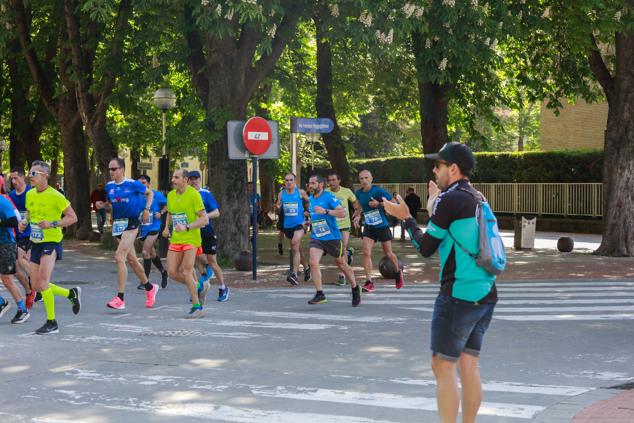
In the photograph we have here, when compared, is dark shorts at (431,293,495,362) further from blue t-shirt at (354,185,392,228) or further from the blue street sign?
the blue street sign

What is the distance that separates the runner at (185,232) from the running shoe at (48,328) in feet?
5.90

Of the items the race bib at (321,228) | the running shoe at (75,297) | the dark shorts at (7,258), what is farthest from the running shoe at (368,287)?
the dark shorts at (7,258)

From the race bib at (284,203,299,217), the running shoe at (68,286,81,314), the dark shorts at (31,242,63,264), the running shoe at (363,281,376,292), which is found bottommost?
the running shoe at (363,281,376,292)

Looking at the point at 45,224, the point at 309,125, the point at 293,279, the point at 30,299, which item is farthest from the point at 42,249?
the point at 309,125

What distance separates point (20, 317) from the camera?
1273 centimetres

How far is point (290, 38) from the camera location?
21500mm

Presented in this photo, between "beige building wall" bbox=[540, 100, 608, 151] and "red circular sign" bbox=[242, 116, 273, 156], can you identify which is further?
"beige building wall" bbox=[540, 100, 608, 151]

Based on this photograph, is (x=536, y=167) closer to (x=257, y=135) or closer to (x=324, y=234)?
(x=257, y=135)

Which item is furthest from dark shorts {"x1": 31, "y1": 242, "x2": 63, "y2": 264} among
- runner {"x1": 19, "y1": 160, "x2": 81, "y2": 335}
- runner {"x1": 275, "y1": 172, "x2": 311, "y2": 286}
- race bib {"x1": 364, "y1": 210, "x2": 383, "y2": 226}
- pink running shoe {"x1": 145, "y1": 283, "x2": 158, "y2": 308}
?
runner {"x1": 275, "y1": 172, "x2": 311, "y2": 286}

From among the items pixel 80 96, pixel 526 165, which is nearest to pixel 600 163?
pixel 526 165

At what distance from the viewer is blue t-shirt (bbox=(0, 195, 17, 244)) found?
12.4m

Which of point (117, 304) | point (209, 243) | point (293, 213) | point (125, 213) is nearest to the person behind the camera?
point (117, 304)

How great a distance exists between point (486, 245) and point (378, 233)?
33.9ft

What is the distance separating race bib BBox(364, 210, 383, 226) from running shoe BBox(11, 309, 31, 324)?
546 centimetres
